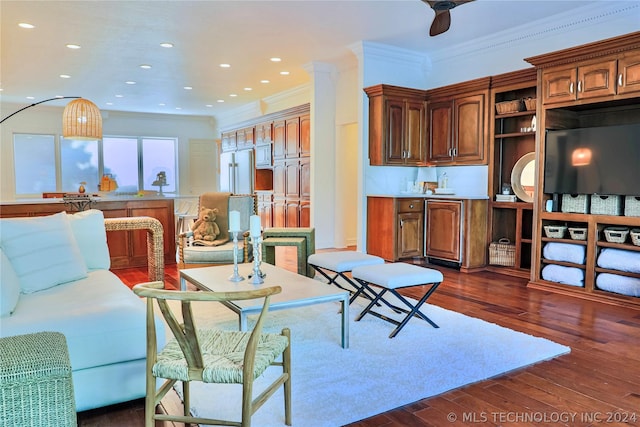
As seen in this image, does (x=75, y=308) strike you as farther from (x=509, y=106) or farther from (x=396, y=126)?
(x=509, y=106)

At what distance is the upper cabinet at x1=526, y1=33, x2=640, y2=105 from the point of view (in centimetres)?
391

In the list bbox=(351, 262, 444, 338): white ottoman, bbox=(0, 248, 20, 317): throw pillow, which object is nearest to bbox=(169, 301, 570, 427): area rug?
bbox=(351, 262, 444, 338): white ottoman

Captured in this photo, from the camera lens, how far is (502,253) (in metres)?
5.52

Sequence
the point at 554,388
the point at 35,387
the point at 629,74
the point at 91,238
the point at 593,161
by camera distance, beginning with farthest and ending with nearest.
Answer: the point at 593,161 → the point at 629,74 → the point at 91,238 → the point at 554,388 → the point at 35,387

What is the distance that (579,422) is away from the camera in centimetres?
208

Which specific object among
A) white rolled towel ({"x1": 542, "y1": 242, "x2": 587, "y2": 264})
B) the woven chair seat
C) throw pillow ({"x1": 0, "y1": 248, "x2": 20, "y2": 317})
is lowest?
the woven chair seat

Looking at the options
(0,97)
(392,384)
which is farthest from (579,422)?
(0,97)

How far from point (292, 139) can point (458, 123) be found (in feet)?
10.1

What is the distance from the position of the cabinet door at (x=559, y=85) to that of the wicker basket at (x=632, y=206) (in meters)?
1.07

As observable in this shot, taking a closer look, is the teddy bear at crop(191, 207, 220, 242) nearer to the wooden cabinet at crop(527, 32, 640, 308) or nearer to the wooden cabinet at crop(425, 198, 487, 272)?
the wooden cabinet at crop(425, 198, 487, 272)

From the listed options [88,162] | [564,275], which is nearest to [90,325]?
[564,275]

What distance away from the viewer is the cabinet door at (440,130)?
611 centimetres

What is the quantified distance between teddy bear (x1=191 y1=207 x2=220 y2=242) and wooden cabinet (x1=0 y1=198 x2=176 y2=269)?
0.95m

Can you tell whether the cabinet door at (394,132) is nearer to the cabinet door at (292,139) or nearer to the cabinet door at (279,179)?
the cabinet door at (292,139)
